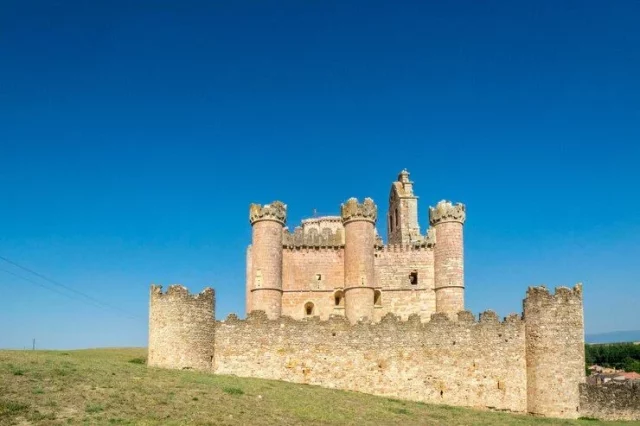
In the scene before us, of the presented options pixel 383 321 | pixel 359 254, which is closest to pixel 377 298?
pixel 359 254

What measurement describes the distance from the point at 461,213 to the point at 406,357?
11353mm

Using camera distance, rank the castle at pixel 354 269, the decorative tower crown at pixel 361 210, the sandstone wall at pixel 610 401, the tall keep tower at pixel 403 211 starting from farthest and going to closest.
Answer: the tall keep tower at pixel 403 211 → the decorative tower crown at pixel 361 210 → the castle at pixel 354 269 → the sandstone wall at pixel 610 401

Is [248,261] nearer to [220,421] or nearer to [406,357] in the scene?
[406,357]

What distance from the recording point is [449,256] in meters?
40.3

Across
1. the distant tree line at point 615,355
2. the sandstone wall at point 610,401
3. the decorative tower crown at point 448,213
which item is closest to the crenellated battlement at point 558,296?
the sandstone wall at point 610,401

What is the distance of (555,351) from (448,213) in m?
10.9

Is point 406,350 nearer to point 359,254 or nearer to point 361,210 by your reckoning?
point 359,254

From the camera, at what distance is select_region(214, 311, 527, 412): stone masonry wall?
106 feet

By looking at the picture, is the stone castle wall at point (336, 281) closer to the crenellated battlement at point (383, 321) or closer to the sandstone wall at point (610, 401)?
the crenellated battlement at point (383, 321)

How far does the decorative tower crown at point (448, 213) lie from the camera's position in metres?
40.5

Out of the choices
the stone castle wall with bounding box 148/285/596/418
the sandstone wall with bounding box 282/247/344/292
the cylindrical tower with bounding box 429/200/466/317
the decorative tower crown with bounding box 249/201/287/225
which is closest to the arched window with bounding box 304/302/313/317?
the sandstone wall with bounding box 282/247/344/292

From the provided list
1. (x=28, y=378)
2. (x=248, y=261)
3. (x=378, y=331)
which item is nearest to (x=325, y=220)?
(x=248, y=261)

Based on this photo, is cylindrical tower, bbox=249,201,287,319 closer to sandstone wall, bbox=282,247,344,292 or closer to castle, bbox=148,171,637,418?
sandstone wall, bbox=282,247,344,292

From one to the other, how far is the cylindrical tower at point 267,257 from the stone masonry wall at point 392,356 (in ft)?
22.5
